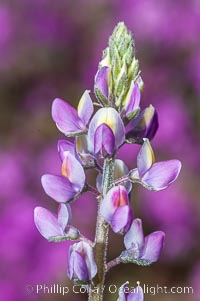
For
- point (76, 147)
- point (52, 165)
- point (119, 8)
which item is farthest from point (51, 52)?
point (76, 147)

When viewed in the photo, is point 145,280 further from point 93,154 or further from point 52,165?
point 93,154

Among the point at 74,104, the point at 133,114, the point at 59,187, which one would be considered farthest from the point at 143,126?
the point at 74,104

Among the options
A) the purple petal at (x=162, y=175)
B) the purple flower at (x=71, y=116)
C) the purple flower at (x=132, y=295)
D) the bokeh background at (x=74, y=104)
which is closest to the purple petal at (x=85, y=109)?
the purple flower at (x=71, y=116)

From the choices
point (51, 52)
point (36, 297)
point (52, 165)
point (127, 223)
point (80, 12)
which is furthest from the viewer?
point (80, 12)

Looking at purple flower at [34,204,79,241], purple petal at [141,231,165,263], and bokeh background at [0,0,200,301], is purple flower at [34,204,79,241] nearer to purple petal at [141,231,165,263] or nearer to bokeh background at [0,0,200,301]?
purple petal at [141,231,165,263]

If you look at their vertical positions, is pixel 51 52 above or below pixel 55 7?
below

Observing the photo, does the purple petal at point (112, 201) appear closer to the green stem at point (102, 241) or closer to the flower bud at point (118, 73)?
the green stem at point (102, 241)

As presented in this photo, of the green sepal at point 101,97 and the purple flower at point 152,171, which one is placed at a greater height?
the green sepal at point 101,97
